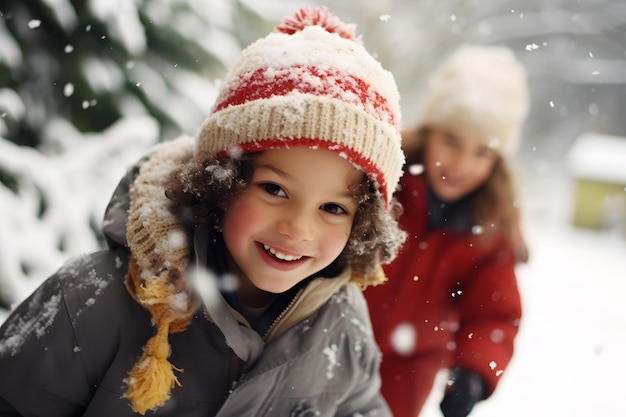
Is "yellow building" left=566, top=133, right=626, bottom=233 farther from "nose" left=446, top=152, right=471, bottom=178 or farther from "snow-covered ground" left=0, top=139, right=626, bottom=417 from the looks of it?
"nose" left=446, top=152, right=471, bottom=178

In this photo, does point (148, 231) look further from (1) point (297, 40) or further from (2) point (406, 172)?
(2) point (406, 172)

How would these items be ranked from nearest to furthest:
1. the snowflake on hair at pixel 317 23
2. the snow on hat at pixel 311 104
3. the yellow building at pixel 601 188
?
the snow on hat at pixel 311 104 → the snowflake on hair at pixel 317 23 → the yellow building at pixel 601 188

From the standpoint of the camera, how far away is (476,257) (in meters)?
1.95

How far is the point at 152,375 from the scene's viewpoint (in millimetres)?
1124

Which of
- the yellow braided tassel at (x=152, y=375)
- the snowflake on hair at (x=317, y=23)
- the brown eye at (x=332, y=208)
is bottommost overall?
the yellow braided tassel at (x=152, y=375)

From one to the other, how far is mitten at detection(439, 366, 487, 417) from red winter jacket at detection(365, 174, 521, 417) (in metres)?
0.08

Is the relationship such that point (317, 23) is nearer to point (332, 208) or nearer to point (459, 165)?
point (332, 208)

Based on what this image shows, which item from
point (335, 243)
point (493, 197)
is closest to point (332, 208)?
point (335, 243)

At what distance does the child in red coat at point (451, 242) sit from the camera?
1.93 m

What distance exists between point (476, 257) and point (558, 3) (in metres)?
6.95

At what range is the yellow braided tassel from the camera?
3.70 ft

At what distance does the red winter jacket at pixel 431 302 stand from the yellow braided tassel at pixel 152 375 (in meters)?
0.99

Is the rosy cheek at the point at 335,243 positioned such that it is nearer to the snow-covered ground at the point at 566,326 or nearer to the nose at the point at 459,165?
the nose at the point at 459,165

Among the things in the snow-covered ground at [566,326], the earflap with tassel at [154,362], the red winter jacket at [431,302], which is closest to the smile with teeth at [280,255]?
the earflap with tassel at [154,362]
